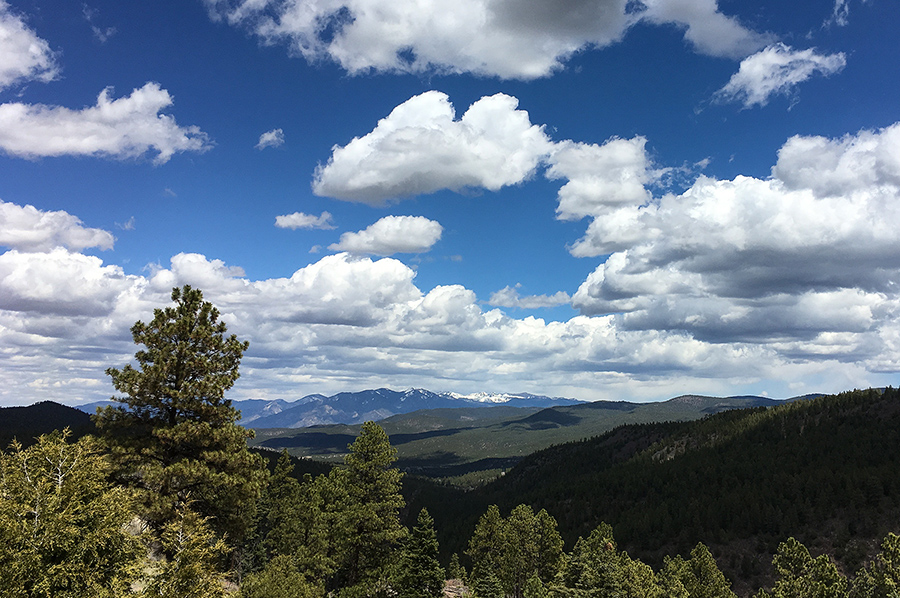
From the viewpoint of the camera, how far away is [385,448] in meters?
37.3

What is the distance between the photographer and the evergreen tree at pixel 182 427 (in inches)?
893

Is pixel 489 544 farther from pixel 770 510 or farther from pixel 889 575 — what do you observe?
pixel 770 510

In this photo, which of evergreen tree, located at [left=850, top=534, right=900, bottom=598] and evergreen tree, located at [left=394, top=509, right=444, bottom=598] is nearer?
evergreen tree, located at [left=394, top=509, right=444, bottom=598]

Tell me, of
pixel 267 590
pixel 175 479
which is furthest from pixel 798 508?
pixel 175 479

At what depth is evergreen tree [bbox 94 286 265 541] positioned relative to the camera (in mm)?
22688

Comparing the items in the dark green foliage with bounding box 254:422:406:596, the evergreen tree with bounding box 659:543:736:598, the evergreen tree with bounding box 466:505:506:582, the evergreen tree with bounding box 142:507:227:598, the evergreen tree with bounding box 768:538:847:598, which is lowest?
the evergreen tree with bounding box 659:543:736:598

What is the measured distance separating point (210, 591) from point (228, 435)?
31.8 feet

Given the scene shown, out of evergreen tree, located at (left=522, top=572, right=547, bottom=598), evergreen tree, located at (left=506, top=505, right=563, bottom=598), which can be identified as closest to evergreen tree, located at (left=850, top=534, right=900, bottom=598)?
evergreen tree, located at (left=522, top=572, right=547, bottom=598)

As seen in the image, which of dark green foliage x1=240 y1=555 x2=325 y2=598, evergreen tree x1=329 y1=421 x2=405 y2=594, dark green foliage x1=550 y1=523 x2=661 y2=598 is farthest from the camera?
dark green foliage x1=550 y1=523 x2=661 y2=598

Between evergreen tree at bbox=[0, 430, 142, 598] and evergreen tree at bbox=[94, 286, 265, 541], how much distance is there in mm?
5828

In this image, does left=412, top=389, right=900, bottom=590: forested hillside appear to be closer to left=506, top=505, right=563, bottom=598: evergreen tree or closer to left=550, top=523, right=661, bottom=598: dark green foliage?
left=506, top=505, right=563, bottom=598: evergreen tree

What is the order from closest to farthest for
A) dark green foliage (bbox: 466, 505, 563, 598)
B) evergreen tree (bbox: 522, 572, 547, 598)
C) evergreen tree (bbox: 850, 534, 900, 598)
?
evergreen tree (bbox: 522, 572, 547, 598) < evergreen tree (bbox: 850, 534, 900, 598) < dark green foliage (bbox: 466, 505, 563, 598)

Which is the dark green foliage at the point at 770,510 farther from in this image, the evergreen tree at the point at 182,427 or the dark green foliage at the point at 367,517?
the evergreen tree at the point at 182,427

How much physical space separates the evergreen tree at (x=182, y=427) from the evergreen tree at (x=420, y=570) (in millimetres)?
12981
